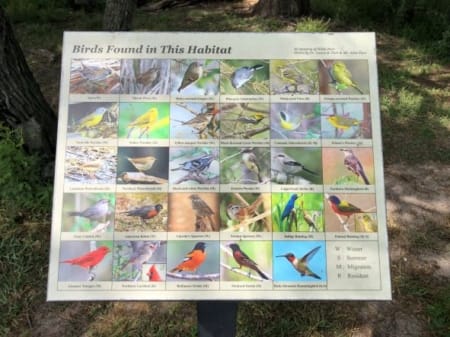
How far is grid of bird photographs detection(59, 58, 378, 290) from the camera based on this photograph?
156 cm

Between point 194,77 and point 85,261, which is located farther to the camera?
point 194,77

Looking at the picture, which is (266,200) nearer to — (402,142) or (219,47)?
(219,47)

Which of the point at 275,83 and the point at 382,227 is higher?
the point at 275,83

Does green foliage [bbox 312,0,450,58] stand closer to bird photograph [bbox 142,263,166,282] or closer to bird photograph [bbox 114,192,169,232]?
bird photograph [bbox 114,192,169,232]

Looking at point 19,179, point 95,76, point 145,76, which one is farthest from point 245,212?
point 19,179

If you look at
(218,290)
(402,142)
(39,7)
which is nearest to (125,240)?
(218,290)

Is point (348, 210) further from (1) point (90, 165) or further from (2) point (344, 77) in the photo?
(1) point (90, 165)

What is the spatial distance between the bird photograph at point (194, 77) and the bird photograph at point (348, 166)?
489mm

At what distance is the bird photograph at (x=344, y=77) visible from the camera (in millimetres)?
1661

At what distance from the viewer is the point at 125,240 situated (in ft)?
5.16

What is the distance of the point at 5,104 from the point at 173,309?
1.59 m

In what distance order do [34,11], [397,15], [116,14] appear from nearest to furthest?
[116,14] → [34,11] → [397,15]

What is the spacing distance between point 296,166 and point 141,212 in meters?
0.59

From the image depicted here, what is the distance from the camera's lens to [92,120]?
1629mm
